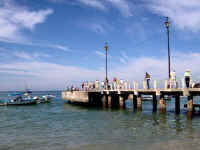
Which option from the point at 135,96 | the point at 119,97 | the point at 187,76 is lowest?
the point at 119,97

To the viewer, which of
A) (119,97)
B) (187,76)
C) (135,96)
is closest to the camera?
(187,76)

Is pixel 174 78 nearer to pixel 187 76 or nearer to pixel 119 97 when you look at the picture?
pixel 187 76

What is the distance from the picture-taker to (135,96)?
29594 mm

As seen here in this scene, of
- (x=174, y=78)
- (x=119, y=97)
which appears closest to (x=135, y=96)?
(x=119, y=97)

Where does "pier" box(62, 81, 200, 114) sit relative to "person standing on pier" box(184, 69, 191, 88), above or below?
below

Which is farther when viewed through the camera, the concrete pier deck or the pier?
the concrete pier deck

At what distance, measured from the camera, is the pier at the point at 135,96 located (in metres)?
20.6

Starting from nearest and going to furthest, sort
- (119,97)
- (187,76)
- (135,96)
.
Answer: (187,76) < (135,96) < (119,97)

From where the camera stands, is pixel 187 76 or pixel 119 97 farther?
pixel 119 97

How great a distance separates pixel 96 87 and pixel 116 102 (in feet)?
15.5

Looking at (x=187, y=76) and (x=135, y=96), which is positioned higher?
(x=187, y=76)

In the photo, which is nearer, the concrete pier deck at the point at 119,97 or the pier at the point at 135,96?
the pier at the point at 135,96

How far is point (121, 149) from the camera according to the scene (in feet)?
37.3

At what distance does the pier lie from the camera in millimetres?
20595
